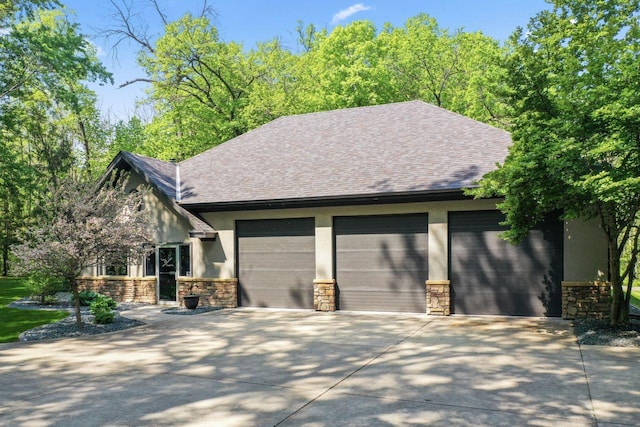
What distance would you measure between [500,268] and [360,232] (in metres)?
4.16

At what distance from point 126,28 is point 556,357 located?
32.5 meters

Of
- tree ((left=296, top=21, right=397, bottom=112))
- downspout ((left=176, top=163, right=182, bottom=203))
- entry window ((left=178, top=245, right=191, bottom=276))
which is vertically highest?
tree ((left=296, top=21, right=397, bottom=112))

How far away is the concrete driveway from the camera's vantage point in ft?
18.0

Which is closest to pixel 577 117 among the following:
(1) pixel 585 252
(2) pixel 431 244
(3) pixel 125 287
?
(1) pixel 585 252

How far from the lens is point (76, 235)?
10891 millimetres

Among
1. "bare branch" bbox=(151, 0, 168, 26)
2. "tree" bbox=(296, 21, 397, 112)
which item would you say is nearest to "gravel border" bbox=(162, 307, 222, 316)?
"tree" bbox=(296, 21, 397, 112)

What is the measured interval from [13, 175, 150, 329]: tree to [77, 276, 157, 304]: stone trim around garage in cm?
563

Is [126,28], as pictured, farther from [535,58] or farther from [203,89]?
[535,58]

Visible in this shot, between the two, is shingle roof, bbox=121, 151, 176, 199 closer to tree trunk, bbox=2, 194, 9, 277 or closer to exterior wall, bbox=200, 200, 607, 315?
exterior wall, bbox=200, 200, 607, 315

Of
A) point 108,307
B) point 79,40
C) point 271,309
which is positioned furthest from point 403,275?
point 79,40

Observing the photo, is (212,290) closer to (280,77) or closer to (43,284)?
(43,284)

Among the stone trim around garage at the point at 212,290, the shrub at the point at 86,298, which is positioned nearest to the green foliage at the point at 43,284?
the shrub at the point at 86,298

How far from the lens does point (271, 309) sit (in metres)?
15.4

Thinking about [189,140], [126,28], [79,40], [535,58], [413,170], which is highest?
[126,28]
